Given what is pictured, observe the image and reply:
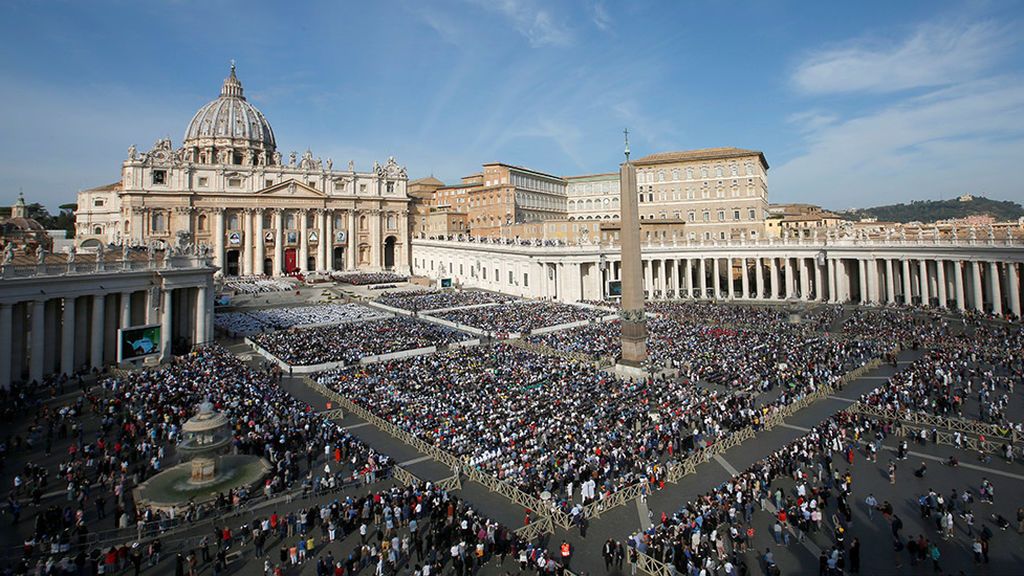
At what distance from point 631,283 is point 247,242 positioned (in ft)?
201

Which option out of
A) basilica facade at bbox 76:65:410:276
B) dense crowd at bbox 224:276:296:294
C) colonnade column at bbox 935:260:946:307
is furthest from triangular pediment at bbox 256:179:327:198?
colonnade column at bbox 935:260:946:307

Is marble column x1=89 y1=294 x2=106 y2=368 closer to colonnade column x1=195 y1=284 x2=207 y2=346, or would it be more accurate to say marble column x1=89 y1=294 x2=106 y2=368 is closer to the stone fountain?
colonnade column x1=195 y1=284 x2=207 y2=346

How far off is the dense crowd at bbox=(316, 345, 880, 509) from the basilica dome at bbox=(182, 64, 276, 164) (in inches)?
2960

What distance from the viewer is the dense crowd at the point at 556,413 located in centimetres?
1574

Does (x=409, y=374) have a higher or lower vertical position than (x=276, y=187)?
lower

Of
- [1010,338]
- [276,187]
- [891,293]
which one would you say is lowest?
[1010,338]

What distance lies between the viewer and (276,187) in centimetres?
7456

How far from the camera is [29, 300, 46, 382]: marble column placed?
84.0ft

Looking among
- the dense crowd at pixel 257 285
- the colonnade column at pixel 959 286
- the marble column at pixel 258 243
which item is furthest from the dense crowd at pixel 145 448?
the marble column at pixel 258 243

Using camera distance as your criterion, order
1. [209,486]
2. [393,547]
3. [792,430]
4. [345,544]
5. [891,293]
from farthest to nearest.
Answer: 1. [891,293]
2. [792,430]
3. [209,486]
4. [345,544]
5. [393,547]

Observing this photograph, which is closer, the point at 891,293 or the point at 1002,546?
the point at 1002,546

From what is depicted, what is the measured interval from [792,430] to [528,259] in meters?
38.1

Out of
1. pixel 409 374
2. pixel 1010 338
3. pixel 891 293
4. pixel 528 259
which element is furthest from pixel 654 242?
pixel 409 374

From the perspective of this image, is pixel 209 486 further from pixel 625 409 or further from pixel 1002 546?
pixel 1002 546
